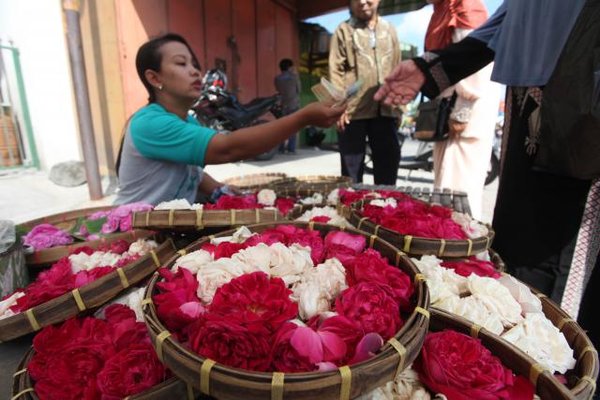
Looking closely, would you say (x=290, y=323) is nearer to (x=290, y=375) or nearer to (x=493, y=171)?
(x=290, y=375)

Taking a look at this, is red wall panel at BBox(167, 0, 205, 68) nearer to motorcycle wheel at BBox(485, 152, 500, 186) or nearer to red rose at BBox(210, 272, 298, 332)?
motorcycle wheel at BBox(485, 152, 500, 186)

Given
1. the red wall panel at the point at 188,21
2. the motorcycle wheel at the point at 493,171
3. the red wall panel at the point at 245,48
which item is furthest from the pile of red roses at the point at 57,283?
the red wall panel at the point at 245,48

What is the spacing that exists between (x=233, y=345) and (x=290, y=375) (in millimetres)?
115

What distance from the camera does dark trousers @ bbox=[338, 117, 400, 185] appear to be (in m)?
3.18

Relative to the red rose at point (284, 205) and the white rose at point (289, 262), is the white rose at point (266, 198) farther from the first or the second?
the white rose at point (289, 262)

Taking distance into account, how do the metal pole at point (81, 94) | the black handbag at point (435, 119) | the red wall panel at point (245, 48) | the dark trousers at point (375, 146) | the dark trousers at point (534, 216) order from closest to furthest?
the dark trousers at point (534, 216), the black handbag at point (435, 119), the dark trousers at point (375, 146), the metal pole at point (81, 94), the red wall panel at point (245, 48)

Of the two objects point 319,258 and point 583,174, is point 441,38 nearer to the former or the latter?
point 583,174

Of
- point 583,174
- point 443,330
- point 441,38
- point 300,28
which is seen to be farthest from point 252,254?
point 300,28

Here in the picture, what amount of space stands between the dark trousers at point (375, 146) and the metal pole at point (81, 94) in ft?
9.66

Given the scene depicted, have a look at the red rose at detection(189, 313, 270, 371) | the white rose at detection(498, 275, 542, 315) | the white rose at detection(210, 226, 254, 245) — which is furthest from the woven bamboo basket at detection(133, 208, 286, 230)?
the white rose at detection(498, 275, 542, 315)

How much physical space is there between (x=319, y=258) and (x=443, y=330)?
1.13 ft

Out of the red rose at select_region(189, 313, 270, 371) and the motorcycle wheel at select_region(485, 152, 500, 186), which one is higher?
the red rose at select_region(189, 313, 270, 371)

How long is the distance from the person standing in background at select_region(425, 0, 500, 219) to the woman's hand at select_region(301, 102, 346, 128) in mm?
1025

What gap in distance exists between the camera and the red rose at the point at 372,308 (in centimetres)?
64
